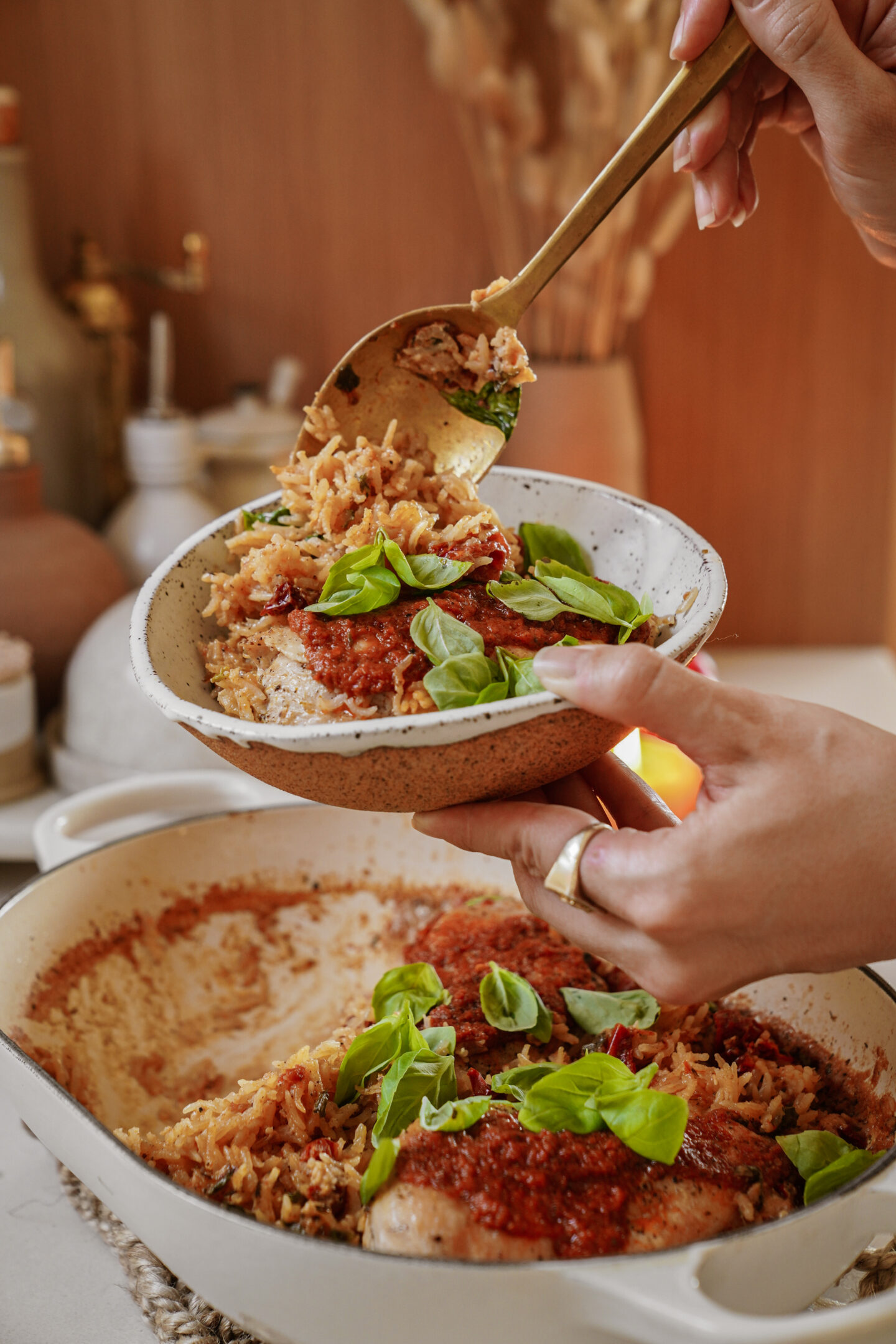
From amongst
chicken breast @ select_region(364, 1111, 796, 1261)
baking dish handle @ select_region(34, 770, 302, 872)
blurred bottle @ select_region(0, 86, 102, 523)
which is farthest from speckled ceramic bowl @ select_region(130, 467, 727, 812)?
blurred bottle @ select_region(0, 86, 102, 523)

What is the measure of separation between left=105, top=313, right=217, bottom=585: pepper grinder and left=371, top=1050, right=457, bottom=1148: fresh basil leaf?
118 cm

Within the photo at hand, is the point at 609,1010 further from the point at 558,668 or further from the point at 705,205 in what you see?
the point at 705,205

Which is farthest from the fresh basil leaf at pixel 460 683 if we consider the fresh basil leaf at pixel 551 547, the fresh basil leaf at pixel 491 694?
the fresh basil leaf at pixel 551 547

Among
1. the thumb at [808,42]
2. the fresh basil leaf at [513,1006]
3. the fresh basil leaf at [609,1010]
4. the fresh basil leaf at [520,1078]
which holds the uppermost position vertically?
the thumb at [808,42]

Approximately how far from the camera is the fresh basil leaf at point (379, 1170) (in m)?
0.74

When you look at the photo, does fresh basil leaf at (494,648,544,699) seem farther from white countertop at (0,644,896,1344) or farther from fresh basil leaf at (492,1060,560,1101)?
white countertop at (0,644,896,1344)

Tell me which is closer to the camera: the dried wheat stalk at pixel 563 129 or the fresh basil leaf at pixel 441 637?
the fresh basil leaf at pixel 441 637

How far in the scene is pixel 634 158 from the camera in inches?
35.3

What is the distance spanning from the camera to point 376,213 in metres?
2.01

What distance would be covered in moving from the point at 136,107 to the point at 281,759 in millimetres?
1649

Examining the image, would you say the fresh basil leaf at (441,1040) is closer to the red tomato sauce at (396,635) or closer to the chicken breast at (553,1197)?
the chicken breast at (553,1197)

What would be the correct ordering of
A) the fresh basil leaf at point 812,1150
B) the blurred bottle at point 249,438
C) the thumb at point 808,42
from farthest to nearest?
the blurred bottle at point 249,438, the thumb at point 808,42, the fresh basil leaf at point 812,1150

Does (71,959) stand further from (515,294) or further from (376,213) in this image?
(376,213)

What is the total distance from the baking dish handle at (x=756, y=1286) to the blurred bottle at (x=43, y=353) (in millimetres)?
1623
